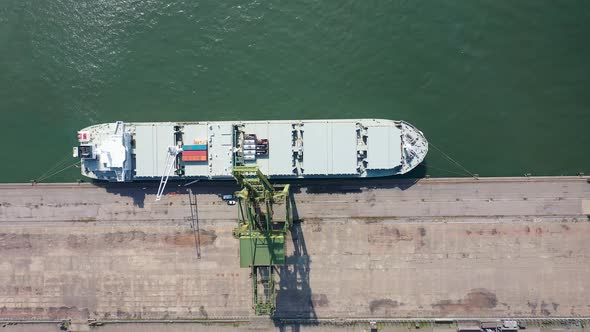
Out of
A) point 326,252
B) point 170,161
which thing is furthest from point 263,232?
point 170,161

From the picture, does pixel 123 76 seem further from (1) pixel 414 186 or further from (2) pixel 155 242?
(1) pixel 414 186

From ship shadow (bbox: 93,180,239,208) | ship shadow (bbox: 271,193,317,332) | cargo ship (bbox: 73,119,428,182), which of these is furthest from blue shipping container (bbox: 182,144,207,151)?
ship shadow (bbox: 271,193,317,332)

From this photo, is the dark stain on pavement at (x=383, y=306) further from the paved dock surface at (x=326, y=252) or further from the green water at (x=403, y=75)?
the green water at (x=403, y=75)

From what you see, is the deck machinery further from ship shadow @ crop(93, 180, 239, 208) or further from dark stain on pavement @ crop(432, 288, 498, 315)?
dark stain on pavement @ crop(432, 288, 498, 315)

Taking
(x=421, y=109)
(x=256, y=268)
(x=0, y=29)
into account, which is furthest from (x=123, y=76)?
(x=421, y=109)

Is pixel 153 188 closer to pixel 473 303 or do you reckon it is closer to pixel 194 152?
pixel 194 152

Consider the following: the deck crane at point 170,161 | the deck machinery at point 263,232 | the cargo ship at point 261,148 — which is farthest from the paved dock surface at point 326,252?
the cargo ship at point 261,148
